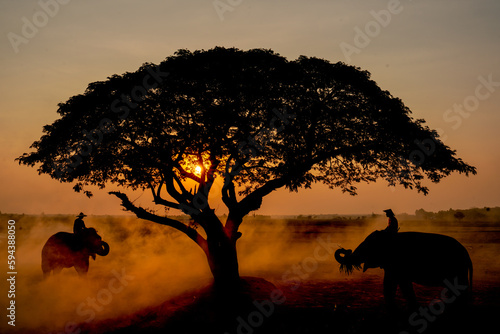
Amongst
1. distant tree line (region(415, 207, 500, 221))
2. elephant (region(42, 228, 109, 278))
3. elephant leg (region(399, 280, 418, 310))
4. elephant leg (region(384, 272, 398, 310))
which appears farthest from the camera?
distant tree line (region(415, 207, 500, 221))

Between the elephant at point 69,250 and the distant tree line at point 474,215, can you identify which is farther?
the distant tree line at point 474,215

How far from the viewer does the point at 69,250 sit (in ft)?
73.2

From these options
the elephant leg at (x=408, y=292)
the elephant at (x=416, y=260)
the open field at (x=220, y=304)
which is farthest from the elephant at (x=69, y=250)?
the elephant leg at (x=408, y=292)

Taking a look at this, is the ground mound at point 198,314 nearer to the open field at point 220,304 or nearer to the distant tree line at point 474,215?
the open field at point 220,304

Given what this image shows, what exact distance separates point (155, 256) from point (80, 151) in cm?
2373

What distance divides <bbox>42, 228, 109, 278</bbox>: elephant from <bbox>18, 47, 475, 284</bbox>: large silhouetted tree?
336cm

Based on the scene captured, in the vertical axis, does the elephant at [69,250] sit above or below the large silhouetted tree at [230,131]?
below

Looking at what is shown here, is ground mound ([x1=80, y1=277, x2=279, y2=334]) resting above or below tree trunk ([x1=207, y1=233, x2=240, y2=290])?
below

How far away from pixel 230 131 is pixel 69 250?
9.92 metres

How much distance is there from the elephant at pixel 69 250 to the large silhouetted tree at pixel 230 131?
3361mm

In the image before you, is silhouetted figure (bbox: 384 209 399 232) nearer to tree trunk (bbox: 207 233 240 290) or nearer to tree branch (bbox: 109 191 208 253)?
tree trunk (bbox: 207 233 240 290)

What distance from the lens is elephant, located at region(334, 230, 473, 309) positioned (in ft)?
48.8

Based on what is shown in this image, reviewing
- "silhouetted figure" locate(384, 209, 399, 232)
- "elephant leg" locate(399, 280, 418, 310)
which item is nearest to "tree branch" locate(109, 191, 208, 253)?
"silhouetted figure" locate(384, 209, 399, 232)

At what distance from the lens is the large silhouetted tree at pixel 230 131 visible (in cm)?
1862
